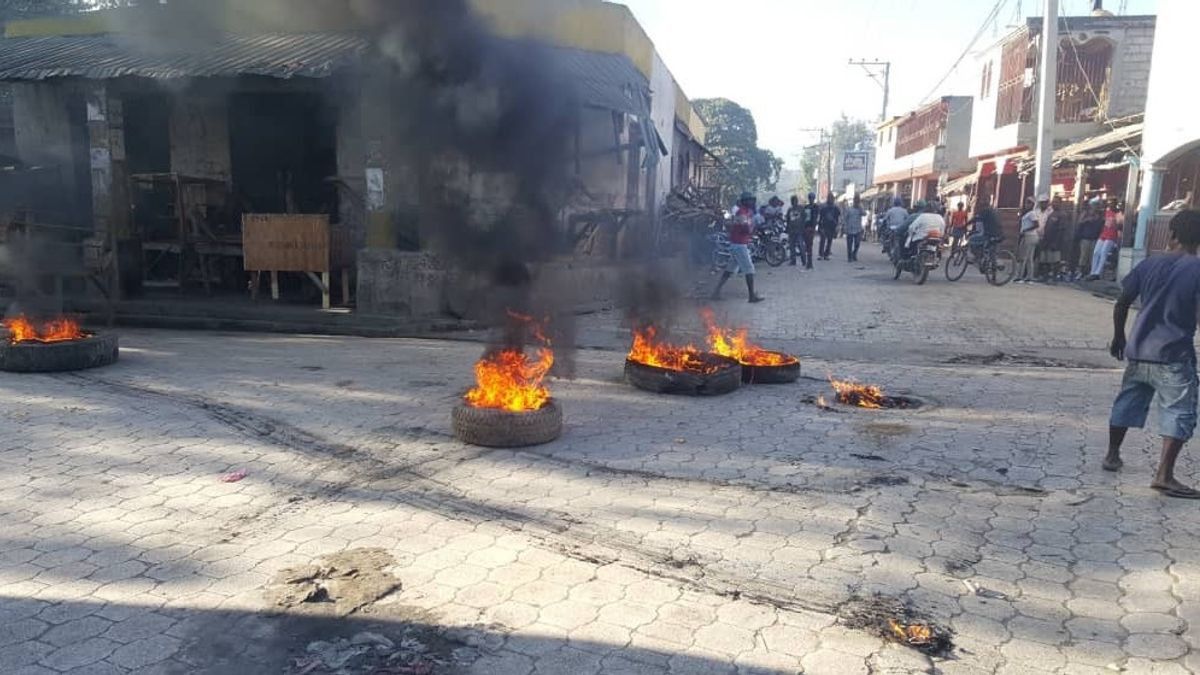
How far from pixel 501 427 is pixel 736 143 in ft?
153

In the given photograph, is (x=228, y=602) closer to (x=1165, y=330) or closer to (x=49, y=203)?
(x=1165, y=330)

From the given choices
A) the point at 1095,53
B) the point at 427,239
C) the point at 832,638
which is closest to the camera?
the point at 832,638

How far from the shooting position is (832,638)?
2686 mm

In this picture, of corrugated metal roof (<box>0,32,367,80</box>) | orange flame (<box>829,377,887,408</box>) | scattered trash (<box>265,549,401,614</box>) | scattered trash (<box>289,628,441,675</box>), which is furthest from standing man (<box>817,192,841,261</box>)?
→ scattered trash (<box>289,628,441,675</box>)

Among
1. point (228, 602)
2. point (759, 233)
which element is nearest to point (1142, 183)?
point (759, 233)

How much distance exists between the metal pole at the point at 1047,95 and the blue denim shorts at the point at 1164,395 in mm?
13594

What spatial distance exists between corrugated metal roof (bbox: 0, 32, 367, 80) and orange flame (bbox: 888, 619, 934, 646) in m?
8.24

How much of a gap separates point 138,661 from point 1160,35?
1826cm

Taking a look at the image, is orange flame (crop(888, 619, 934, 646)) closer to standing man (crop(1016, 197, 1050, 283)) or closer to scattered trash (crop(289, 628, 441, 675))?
scattered trash (crop(289, 628, 441, 675))

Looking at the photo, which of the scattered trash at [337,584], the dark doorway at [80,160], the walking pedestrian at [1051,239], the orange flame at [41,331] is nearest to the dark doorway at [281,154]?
the dark doorway at [80,160]

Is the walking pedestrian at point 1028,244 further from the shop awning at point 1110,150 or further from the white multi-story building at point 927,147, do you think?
the white multi-story building at point 927,147

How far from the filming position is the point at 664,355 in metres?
6.70

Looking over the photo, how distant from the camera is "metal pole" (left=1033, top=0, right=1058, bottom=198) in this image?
1538cm

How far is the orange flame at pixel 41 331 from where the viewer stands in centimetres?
678
